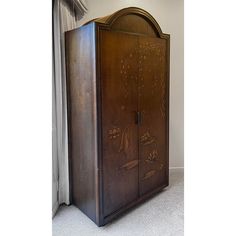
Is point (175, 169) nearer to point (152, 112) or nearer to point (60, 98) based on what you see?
point (152, 112)

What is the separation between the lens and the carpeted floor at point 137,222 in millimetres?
2051

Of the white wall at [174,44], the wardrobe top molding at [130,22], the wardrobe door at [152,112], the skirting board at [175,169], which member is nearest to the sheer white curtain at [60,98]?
the wardrobe top molding at [130,22]

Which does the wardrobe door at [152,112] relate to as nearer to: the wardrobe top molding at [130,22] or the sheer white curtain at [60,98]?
the wardrobe top molding at [130,22]

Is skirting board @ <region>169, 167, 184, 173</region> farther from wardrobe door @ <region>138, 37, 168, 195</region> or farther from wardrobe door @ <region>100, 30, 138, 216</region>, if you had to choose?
wardrobe door @ <region>100, 30, 138, 216</region>

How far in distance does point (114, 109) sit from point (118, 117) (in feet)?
0.30

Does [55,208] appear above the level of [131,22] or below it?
below

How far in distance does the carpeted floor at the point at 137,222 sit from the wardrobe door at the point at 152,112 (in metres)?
0.22

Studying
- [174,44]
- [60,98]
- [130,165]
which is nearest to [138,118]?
[130,165]

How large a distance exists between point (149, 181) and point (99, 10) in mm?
2078

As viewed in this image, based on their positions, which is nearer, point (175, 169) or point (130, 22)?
point (130, 22)

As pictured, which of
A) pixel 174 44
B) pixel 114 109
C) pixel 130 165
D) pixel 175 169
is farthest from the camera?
pixel 175 169

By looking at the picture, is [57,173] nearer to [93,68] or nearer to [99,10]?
[93,68]

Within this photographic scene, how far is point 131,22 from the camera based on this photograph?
222 cm
